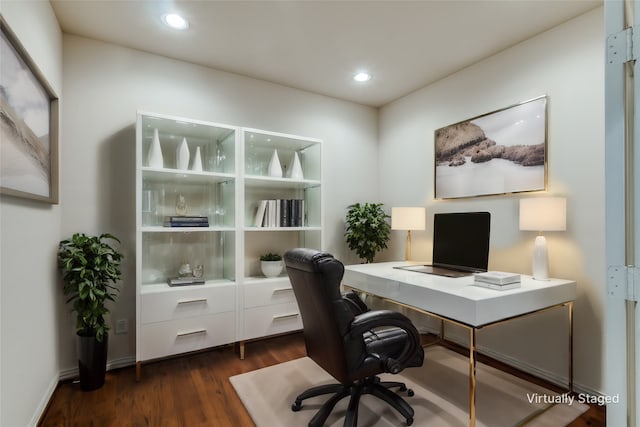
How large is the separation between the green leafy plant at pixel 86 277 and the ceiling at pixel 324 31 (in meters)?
1.61

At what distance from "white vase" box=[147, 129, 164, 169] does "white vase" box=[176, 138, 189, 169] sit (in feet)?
0.44

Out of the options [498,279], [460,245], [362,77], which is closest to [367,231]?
[460,245]

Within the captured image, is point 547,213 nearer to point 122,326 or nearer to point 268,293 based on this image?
point 268,293

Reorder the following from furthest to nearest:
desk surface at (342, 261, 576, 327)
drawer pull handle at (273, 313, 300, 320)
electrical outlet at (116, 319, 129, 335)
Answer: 1. drawer pull handle at (273, 313, 300, 320)
2. electrical outlet at (116, 319, 129, 335)
3. desk surface at (342, 261, 576, 327)

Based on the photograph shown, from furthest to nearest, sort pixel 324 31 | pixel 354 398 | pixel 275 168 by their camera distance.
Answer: pixel 275 168
pixel 324 31
pixel 354 398

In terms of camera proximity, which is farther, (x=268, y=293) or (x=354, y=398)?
(x=268, y=293)

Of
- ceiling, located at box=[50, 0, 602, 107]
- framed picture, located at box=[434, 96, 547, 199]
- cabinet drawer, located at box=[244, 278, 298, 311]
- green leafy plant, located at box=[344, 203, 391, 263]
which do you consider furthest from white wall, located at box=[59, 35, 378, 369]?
framed picture, located at box=[434, 96, 547, 199]

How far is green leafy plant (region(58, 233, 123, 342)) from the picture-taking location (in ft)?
7.17

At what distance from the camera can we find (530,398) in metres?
2.17

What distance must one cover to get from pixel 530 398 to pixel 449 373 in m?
0.54

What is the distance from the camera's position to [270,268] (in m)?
3.10

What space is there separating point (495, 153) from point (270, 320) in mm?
2477

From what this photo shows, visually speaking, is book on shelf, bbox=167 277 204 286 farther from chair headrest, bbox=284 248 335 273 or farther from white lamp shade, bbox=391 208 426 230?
white lamp shade, bbox=391 208 426 230

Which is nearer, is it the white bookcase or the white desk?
the white desk
